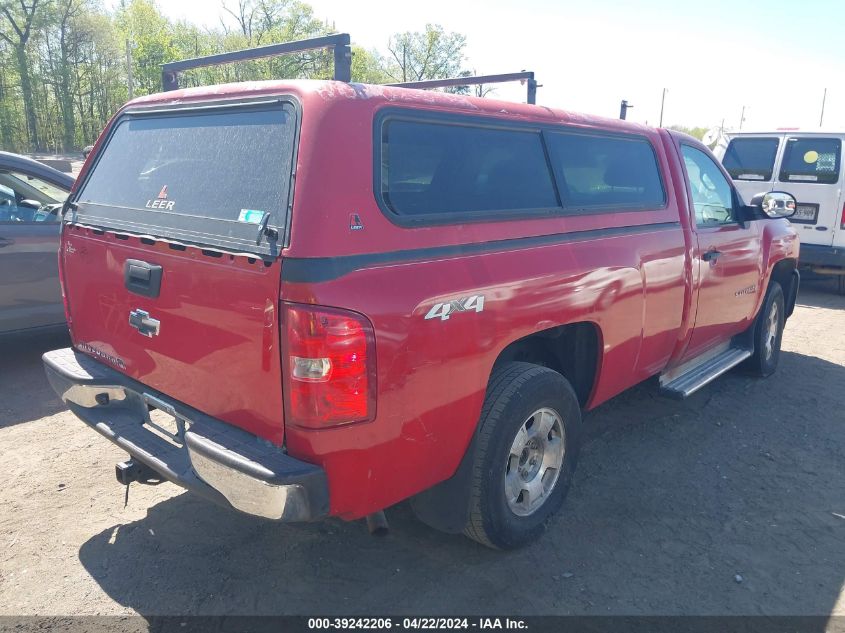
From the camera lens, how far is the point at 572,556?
313 centimetres

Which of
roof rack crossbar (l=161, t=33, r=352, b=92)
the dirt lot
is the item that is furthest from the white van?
roof rack crossbar (l=161, t=33, r=352, b=92)

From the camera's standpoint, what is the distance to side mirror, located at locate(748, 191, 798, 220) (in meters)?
5.01

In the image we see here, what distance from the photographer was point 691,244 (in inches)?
163

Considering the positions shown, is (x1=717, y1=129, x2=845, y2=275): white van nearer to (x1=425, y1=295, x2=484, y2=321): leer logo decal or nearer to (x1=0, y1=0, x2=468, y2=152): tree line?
(x1=425, y1=295, x2=484, y2=321): leer logo decal

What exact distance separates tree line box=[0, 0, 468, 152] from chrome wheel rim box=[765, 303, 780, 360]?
81.9 feet

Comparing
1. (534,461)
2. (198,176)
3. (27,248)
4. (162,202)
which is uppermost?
(198,176)

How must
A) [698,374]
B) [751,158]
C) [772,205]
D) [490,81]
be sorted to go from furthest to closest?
[751,158], [772,205], [698,374], [490,81]

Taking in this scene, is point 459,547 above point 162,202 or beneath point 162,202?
beneath

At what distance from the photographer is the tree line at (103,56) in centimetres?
3625

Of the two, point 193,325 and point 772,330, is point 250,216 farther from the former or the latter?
point 772,330

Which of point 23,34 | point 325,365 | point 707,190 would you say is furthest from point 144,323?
point 23,34

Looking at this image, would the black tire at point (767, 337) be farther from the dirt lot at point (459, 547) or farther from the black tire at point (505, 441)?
the black tire at point (505, 441)

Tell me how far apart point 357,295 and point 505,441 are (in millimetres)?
1067

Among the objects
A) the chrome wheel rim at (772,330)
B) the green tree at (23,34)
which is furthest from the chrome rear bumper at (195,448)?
the green tree at (23,34)
